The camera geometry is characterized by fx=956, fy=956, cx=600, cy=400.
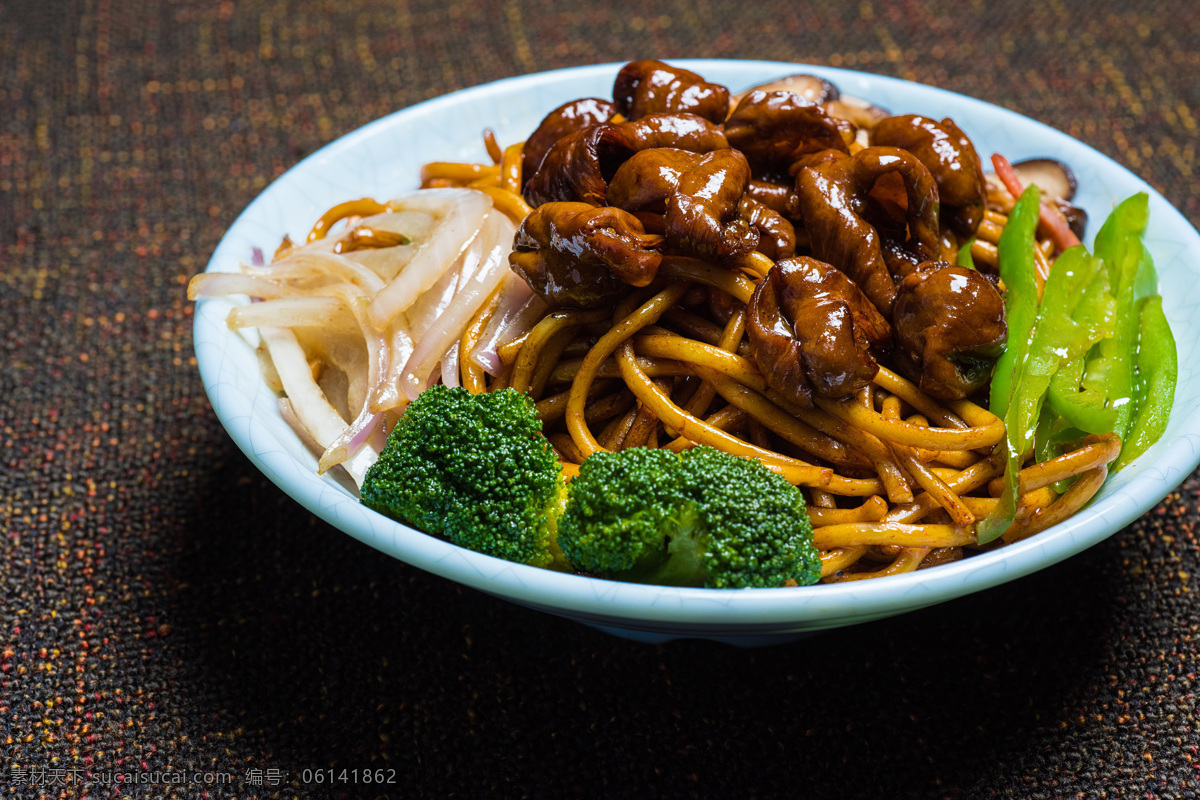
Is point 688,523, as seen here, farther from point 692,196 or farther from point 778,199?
point 778,199

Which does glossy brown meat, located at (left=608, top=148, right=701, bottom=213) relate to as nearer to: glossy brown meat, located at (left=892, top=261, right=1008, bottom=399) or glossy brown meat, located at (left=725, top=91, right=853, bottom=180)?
glossy brown meat, located at (left=725, top=91, right=853, bottom=180)

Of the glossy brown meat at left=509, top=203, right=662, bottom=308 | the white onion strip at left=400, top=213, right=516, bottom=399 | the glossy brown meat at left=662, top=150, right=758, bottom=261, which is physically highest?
the glossy brown meat at left=662, top=150, right=758, bottom=261

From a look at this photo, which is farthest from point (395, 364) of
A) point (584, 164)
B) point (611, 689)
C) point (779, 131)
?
point (779, 131)

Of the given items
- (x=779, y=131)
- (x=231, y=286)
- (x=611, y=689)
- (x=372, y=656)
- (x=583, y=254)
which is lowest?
(x=372, y=656)

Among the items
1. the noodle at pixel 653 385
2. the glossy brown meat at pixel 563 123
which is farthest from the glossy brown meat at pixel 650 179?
the glossy brown meat at pixel 563 123

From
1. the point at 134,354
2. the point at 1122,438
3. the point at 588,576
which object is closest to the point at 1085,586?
the point at 1122,438

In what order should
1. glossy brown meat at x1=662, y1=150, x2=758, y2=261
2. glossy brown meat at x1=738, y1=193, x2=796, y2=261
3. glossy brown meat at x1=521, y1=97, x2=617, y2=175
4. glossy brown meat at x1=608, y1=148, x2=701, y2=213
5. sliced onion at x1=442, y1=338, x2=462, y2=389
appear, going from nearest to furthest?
glossy brown meat at x1=662, y1=150, x2=758, y2=261 → glossy brown meat at x1=608, y1=148, x2=701, y2=213 → glossy brown meat at x1=738, y1=193, x2=796, y2=261 → sliced onion at x1=442, y1=338, x2=462, y2=389 → glossy brown meat at x1=521, y1=97, x2=617, y2=175

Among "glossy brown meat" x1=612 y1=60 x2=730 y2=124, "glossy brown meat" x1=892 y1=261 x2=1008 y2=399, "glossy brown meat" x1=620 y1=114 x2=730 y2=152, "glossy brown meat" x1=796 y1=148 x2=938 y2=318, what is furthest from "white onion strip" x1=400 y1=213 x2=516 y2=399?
"glossy brown meat" x1=892 y1=261 x2=1008 y2=399
